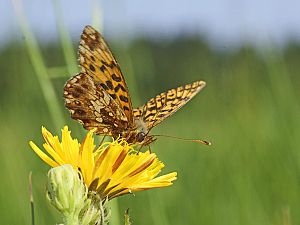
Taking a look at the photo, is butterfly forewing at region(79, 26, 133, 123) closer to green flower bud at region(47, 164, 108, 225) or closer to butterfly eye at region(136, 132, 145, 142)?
butterfly eye at region(136, 132, 145, 142)

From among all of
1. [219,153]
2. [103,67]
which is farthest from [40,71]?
[219,153]

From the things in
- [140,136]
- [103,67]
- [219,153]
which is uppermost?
[103,67]

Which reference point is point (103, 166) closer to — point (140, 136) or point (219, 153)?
point (140, 136)

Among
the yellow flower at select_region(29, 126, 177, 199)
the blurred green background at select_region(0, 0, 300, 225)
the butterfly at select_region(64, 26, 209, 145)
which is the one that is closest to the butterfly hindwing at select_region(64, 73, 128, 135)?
the butterfly at select_region(64, 26, 209, 145)

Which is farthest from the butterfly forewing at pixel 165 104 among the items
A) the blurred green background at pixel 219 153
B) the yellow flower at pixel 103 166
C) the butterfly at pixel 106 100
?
the blurred green background at pixel 219 153

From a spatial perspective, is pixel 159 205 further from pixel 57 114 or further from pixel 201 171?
pixel 201 171

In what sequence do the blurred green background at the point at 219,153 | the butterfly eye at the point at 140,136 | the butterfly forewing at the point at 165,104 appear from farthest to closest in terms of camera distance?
the blurred green background at the point at 219,153
the butterfly forewing at the point at 165,104
the butterfly eye at the point at 140,136

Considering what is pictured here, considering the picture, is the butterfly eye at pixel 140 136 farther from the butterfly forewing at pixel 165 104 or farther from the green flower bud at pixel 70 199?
the green flower bud at pixel 70 199

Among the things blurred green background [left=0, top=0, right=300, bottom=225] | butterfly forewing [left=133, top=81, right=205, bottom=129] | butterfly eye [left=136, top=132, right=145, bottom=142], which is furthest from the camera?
blurred green background [left=0, top=0, right=300, bottom=225]
